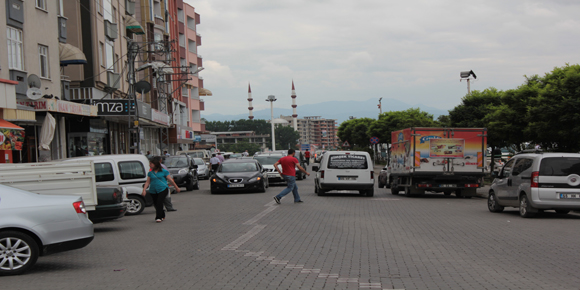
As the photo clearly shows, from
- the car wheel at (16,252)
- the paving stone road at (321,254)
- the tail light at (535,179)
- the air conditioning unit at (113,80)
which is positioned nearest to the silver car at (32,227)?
the car wheel at (16,252)

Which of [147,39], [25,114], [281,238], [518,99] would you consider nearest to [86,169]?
[281,238]

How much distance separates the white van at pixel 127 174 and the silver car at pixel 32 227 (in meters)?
8.11

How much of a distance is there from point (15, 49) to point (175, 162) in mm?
8697

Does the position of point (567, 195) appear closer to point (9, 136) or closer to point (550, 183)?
point (550, 183)

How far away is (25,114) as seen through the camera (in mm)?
22125

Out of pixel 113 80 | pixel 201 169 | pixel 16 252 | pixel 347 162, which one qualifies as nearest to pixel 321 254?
pixel 16 252

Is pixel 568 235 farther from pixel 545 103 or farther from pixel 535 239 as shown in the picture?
pixel 545 103

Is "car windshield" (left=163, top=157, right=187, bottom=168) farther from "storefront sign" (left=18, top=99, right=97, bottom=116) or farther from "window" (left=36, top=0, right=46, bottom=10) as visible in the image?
"window" (left=36, top=0, right=46, bottom=10)

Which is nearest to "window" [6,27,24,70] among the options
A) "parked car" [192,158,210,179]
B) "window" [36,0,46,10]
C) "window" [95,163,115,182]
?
"window" [36,0,46,10]

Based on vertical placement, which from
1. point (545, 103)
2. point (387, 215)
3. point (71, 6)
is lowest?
point (387, 215)

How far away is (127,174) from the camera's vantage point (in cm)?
1673

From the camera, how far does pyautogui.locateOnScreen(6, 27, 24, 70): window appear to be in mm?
23414

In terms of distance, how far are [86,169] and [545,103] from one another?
18.4m

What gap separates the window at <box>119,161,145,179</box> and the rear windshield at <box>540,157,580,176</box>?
10388 mm
